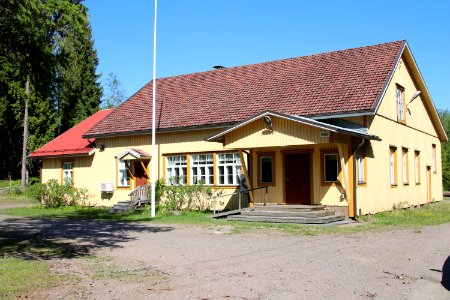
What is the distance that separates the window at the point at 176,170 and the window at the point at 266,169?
410 cm

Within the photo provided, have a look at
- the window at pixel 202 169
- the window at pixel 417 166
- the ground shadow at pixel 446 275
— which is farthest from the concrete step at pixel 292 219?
the window at pixel 417 166

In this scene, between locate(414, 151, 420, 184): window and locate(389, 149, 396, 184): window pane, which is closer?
locate(389, 149, 396, 184): window pane

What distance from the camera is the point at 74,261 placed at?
1034 centimetres

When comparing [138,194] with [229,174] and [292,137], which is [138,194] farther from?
[292,137]

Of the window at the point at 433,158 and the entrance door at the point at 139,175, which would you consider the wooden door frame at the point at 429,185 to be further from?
the entrance door at the point at 139,175

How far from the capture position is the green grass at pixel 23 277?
7484 millimetres

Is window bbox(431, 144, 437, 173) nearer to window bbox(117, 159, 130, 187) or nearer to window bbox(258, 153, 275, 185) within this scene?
window bbox(258, 153, 275, 185)

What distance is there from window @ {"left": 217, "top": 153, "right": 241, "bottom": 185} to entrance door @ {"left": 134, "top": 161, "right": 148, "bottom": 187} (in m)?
4.56

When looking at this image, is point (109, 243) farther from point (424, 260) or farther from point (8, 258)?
point (424, 260)

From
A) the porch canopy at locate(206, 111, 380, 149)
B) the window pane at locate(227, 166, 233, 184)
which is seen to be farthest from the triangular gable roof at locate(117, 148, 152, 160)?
the porch canopy at locate(206, 111, 380, 149)

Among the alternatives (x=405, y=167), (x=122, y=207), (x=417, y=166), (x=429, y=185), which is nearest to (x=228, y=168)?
(x=122, y=207)

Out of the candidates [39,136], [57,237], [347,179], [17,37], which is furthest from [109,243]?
[39,136]

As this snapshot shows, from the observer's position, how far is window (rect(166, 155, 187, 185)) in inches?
907

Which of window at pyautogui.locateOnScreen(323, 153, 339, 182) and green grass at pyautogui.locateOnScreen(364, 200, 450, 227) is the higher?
window at pyautogui.locateOnScreen(323, 153, 339, 182)
